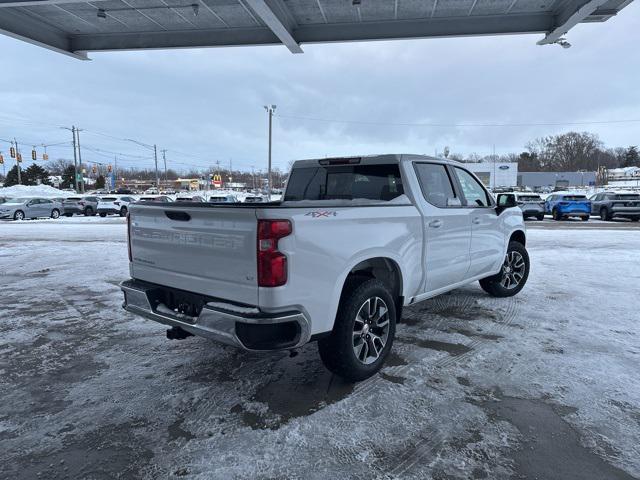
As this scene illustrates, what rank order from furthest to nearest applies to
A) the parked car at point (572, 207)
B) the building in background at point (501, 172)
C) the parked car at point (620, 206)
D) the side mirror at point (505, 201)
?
the building in background at point (501, 172) < the parked car at point (572, 207) < the parked car at point (620, 206) < the side mirror at point (505, 201)

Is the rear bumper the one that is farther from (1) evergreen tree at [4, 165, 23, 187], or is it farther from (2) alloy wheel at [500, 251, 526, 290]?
(1) evergreen tree at [4, 165, 23, 187]

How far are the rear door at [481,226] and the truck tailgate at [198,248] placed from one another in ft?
10.5

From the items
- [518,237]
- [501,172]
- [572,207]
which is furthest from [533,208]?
[501,172]

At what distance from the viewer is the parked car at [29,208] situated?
2706 cm

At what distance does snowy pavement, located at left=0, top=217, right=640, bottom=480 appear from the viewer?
262cm

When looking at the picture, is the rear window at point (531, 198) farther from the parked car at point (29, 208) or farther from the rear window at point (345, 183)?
the parked car at point (29, 208)

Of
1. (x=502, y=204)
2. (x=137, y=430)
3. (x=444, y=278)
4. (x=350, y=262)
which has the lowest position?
(x=137, y=430)

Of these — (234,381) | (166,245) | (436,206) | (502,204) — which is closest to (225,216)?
(166,245)

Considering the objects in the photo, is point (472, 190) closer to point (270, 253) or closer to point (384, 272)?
point (384, 272)

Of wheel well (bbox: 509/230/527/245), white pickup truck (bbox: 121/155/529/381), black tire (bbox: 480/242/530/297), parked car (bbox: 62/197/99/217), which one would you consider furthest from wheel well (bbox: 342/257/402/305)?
parked car (bbox: 62/197/99/217)

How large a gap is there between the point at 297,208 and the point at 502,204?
13.2ft

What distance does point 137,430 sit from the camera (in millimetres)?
2965

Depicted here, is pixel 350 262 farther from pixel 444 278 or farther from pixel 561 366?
pixel 561 366

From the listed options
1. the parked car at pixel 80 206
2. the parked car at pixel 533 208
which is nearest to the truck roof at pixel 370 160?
the parked car at pixel 533 208
